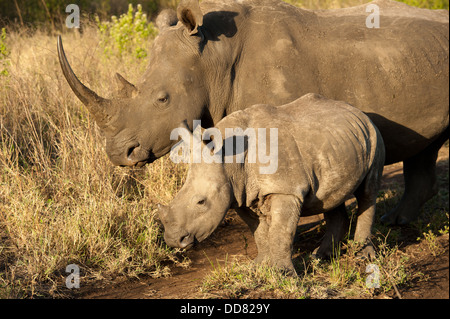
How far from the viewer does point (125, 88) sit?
Result: 5.29 m

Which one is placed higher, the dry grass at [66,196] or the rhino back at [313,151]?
the rhino back at [313,151]

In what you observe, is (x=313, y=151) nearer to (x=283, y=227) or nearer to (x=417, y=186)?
(x=283, y=227)

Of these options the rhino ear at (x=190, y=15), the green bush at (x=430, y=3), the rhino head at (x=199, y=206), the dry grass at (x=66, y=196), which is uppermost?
the rhino ear at (x=190, y=15)

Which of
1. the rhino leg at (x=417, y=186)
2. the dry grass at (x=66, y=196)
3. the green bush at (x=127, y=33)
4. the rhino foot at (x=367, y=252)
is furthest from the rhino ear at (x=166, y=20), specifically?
the green bush at (x=127, y=33)

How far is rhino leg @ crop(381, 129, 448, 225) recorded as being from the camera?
254 inches

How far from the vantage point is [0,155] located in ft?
20.7

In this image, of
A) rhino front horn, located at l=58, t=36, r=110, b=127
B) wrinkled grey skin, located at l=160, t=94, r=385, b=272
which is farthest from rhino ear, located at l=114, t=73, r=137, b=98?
wrinkled grey skin, located at l=160, t=94, r=385, b=272

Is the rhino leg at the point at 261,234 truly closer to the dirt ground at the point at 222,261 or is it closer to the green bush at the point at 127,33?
the dirt ground at the point at 222,261

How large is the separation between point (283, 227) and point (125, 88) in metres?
1.80

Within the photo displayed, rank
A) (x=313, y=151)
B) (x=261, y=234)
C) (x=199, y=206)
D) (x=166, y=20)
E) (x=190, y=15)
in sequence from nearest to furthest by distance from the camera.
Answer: (x=199, y=206), (x=313, y=151), (x=261, y=234), (x=190, y=15), (x=166, y=20)

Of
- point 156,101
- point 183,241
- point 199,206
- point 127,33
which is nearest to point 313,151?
point 199,206

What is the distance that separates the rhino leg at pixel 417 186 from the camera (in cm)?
645

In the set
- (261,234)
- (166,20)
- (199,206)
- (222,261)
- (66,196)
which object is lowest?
(222,261)

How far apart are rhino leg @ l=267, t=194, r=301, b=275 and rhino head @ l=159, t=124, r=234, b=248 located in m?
0.35
